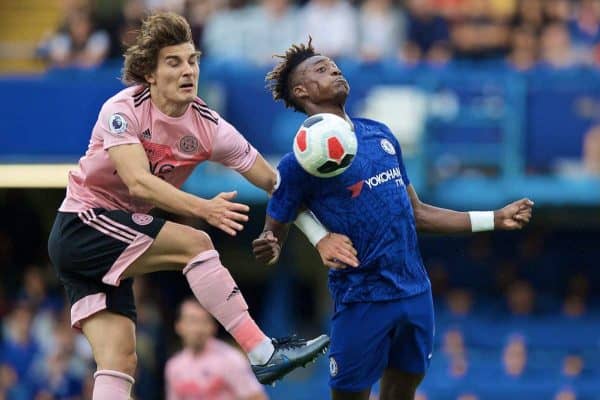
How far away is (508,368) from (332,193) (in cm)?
747

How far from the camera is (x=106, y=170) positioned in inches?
297

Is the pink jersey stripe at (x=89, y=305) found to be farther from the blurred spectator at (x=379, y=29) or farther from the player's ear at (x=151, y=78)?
the blurred spectator at (x=379, y=29)

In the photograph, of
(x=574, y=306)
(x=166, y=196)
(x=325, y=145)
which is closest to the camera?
(x=166, y=196)

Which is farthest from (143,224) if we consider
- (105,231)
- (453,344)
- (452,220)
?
(453,344)

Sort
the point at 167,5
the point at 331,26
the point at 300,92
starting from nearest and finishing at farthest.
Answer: the point at 300,92, the point at 331,26, the point at 167,5

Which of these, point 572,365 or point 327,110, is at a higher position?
point 327,110

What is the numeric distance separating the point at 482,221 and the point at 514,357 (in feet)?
23.3

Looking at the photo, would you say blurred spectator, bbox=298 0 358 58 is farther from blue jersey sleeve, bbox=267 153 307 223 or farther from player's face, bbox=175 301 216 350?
blue jersey sleeve, bbox=267 153 307 223

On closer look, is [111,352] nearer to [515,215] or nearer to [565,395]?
[515,215]

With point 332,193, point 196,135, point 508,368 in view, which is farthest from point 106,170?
point 508,368

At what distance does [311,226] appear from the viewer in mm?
7648

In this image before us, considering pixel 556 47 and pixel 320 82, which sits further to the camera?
pixel 556 47

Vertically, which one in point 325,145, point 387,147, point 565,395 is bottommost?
point 565,395

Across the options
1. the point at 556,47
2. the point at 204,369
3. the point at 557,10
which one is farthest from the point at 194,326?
the point at 557,10
